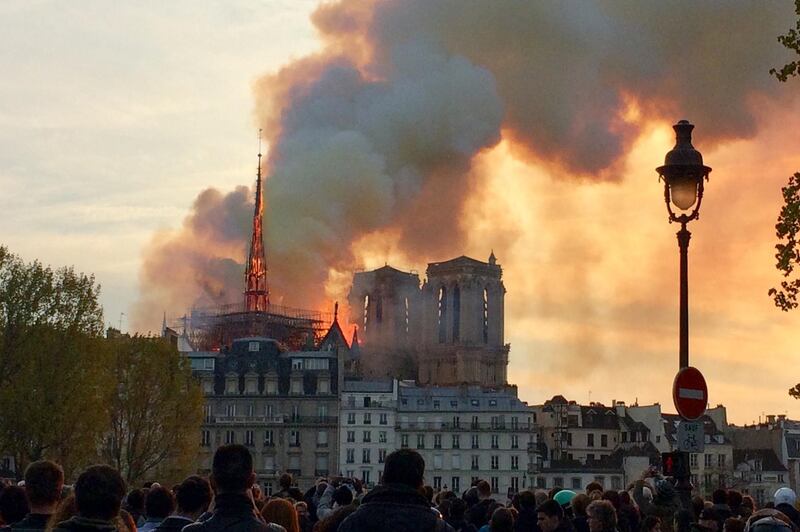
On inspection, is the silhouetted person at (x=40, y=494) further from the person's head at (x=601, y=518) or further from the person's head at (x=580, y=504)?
the person's head at (x=580, y=504)

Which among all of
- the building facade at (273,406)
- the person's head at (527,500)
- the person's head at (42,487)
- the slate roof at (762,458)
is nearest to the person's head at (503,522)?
the person's head at (527,500)

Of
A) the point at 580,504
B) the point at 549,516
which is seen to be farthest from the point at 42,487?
the point at 580,504

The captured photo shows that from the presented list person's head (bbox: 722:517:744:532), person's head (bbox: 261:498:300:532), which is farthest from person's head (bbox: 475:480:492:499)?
person's head (bbox: 261:498:300:532)

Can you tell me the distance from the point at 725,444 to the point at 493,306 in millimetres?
36881

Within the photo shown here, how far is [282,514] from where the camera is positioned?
42.2 feet

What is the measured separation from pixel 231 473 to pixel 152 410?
7635cm

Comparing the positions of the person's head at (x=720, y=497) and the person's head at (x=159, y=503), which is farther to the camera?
the person's head at (x=720, y=497)

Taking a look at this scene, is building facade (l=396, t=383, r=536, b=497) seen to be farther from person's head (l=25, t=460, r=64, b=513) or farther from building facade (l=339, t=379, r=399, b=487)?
person's head (l=25, t=460, r=64, b=513)

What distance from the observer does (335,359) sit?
393 feet

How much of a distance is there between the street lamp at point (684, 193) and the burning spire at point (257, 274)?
12070cm

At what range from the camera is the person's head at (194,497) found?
13422 mm

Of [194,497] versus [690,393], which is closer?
[194,497]

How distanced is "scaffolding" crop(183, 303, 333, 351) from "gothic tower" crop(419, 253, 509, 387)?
44.4 ft

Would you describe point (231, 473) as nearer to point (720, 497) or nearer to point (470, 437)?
point (720, 497)
